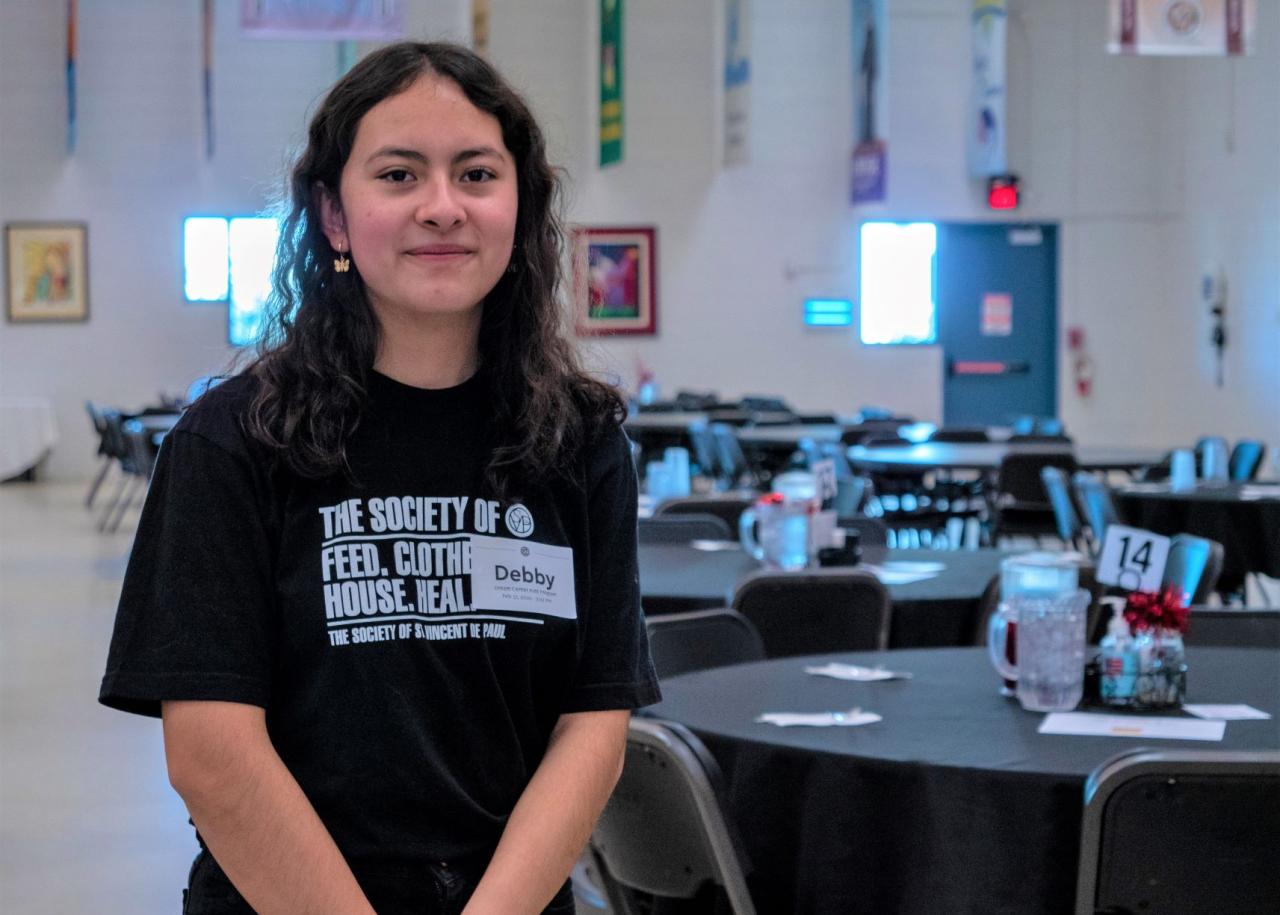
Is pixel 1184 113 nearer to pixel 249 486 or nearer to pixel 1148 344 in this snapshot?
pixel 1148 344

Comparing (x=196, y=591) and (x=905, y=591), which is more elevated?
(x=196, y=591)

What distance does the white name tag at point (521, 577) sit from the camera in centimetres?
146

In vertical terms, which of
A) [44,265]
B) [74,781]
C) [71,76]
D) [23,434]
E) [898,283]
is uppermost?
[71,76]

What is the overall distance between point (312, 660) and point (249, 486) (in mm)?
152

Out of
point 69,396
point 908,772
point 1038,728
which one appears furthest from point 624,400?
point 69,396

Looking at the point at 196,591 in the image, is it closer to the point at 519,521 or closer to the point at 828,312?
the point at 519,521

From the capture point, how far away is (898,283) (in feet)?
54.4

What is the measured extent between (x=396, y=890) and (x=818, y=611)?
8.26 ft

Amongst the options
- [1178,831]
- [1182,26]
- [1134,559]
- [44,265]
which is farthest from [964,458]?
[44,265]

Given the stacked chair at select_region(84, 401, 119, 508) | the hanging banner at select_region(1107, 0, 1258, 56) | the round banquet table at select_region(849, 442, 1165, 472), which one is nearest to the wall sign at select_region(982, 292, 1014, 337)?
the hanging banner at select_region(1107, 0, 1258, 56)

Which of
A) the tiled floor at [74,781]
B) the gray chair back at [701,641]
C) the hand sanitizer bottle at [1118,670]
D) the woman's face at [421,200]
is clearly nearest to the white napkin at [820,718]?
the hand sanitizer bottle at [1118,670]

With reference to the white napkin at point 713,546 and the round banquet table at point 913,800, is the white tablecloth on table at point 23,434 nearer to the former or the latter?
the white napkin at point 713,546

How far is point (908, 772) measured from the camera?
2301mm

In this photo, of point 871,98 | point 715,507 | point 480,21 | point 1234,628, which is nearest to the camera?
point 1234,628
